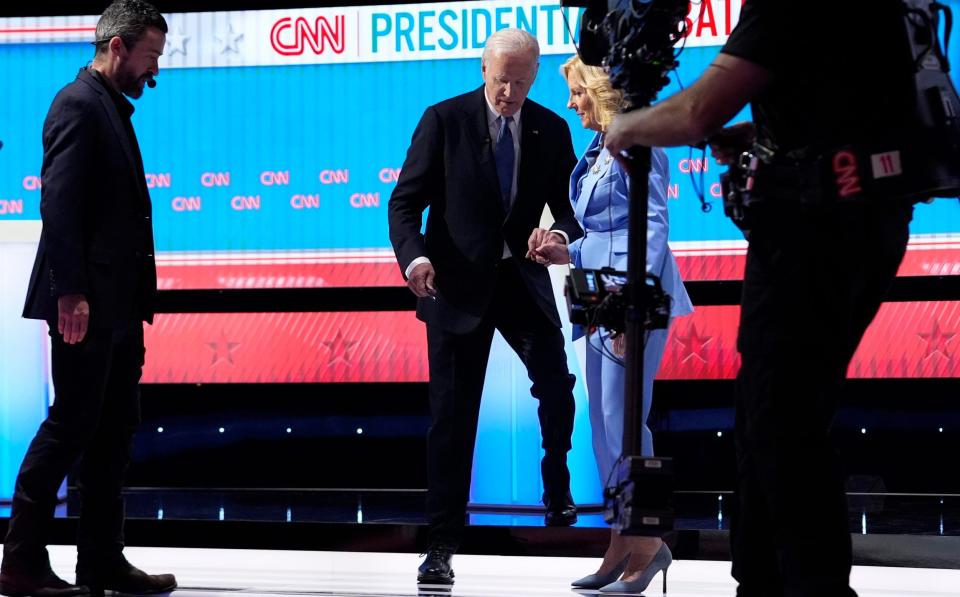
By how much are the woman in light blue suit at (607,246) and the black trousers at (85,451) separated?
1.32 m

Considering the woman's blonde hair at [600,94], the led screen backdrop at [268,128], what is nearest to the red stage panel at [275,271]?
the led screen backdrop at [268,128]

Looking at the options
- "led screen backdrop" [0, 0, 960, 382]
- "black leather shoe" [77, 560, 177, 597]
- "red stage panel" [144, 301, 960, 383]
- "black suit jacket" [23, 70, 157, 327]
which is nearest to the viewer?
"black suit jacket" [23, 70, 157, 327]

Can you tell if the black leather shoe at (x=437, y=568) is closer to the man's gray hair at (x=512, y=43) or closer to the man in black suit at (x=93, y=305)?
the man in black suit at (x=93, y=305)

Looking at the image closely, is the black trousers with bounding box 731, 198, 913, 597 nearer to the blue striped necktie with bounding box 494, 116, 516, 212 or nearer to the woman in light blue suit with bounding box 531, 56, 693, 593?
the woman in light blue suit with bounding box 531, 56, 693, 593

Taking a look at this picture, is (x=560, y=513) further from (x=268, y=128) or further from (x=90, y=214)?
(x=268, y=128)

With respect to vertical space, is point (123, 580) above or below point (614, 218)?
below

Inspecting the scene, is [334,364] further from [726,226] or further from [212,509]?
[726,226]

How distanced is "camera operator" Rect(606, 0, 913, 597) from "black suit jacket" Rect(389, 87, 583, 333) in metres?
1.57

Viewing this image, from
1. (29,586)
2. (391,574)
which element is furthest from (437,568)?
(29,586)

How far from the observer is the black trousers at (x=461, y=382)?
372 centimetres

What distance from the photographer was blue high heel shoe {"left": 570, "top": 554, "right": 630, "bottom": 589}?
3547mm

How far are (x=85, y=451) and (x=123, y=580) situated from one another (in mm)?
393

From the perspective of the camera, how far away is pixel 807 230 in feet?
7.22

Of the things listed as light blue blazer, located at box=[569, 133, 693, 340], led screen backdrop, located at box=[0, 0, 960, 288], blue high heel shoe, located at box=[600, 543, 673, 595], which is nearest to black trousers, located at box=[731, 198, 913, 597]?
blue high heel shoe, located at box=[600, 543, 673, 595]
